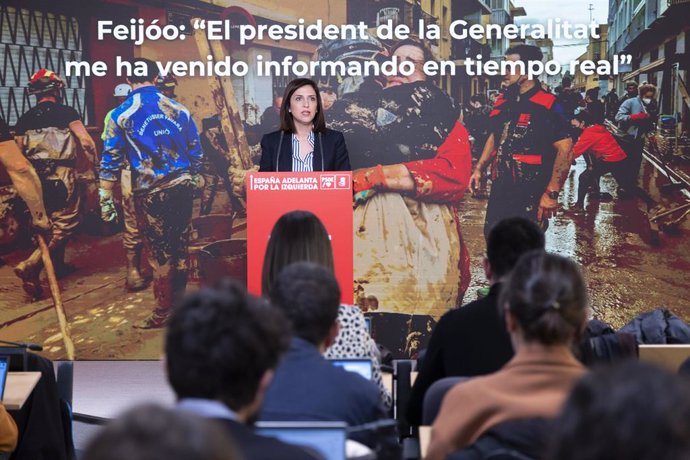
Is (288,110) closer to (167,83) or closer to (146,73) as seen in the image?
(167,83)

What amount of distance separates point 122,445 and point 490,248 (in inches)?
95.7

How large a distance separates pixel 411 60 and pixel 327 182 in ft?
7.08

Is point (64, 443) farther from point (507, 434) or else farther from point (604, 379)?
point (604, 379)

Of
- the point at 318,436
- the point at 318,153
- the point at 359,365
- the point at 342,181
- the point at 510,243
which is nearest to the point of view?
the point at 318,436

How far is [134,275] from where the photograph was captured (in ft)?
24.2

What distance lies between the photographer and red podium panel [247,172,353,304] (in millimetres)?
5301

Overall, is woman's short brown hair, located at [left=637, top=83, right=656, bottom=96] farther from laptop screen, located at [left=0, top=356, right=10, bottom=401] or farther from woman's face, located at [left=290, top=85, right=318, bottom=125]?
laptop screen, located at [left=0, top=356, right=10, bottom=401]

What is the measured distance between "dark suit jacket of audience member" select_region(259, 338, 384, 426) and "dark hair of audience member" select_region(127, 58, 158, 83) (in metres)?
5.11

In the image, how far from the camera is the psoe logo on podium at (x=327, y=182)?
5.31 m

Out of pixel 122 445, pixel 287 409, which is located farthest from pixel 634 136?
pixel 122 445

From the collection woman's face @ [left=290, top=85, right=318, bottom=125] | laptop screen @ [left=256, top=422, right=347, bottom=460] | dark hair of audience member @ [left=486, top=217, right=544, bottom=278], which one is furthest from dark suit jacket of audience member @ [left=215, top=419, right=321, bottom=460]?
woman's face @ [left=290, top=85, right=318, bottom=125]

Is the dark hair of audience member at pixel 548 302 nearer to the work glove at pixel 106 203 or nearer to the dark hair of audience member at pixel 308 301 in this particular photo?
the dark hair of audience member at pixel 308 301

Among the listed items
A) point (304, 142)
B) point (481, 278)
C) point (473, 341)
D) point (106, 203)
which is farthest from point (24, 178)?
point (473, 341)

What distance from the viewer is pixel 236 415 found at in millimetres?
1721
